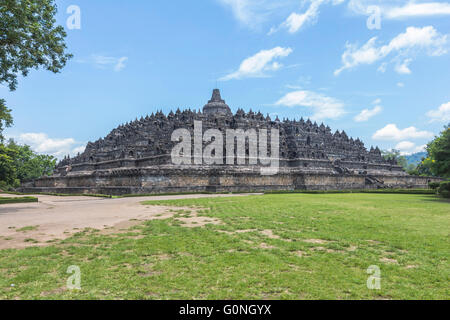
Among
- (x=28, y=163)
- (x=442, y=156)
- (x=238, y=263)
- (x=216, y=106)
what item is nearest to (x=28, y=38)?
(x=238, y=263)

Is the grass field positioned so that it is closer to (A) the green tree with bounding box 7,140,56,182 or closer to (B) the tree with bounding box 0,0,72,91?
(B) the tree with bounding box 0,0,72,91

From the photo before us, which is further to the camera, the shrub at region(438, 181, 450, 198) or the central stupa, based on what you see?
the central stupa

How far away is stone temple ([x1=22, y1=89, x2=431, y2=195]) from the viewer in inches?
1276

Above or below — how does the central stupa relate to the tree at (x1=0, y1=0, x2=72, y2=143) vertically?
above

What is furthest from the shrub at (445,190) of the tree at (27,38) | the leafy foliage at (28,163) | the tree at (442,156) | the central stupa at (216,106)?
the leafy foliage at (28,163)

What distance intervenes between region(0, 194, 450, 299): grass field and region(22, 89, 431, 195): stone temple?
71.1 ft

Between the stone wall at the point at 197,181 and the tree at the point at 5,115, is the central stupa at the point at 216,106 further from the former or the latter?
the tree at the point at 5,115

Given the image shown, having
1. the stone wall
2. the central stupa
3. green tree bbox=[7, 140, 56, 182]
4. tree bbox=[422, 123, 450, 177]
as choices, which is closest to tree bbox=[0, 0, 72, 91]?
the stone wall

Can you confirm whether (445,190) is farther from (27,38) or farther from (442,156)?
(27,38)

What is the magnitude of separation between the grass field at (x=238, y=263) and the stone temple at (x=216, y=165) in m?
21.7

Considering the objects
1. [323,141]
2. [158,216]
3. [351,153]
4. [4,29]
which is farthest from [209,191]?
[351,153]

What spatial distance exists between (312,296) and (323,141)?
60478mm

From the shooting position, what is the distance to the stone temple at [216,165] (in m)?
32.4

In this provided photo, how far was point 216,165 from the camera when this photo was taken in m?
39.2
